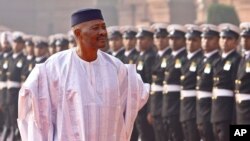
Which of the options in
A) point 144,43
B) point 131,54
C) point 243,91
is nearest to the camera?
point 243,91

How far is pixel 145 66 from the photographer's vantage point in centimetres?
1402

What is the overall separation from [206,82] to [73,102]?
5.35 m

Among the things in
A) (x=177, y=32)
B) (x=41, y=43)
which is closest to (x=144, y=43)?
(x=177, y=32)

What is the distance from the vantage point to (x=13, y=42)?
1778 centimetres

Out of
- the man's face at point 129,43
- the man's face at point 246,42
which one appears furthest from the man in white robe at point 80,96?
the man's face at point 129,43

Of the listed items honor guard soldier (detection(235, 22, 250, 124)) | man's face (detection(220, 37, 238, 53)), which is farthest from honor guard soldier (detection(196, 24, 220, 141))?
honor guard soldier (detection(235, 22, 250, 124))

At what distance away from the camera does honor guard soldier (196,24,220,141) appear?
40.8 ft

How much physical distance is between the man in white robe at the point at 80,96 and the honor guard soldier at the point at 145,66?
21.3ft

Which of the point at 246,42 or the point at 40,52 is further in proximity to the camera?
the point at 40,52

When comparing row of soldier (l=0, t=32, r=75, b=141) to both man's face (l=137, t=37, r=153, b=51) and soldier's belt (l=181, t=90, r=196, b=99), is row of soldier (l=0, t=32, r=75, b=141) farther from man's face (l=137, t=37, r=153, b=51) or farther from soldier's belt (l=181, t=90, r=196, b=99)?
soldier's belt (l=181, t=90, r=196, b=99)

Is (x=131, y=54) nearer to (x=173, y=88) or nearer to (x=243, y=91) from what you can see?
(x=173, y=88)

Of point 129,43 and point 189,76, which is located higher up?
point 129,43

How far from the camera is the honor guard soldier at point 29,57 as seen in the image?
1705 centimetres

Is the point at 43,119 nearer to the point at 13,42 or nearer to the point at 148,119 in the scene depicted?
the point at 148,119
